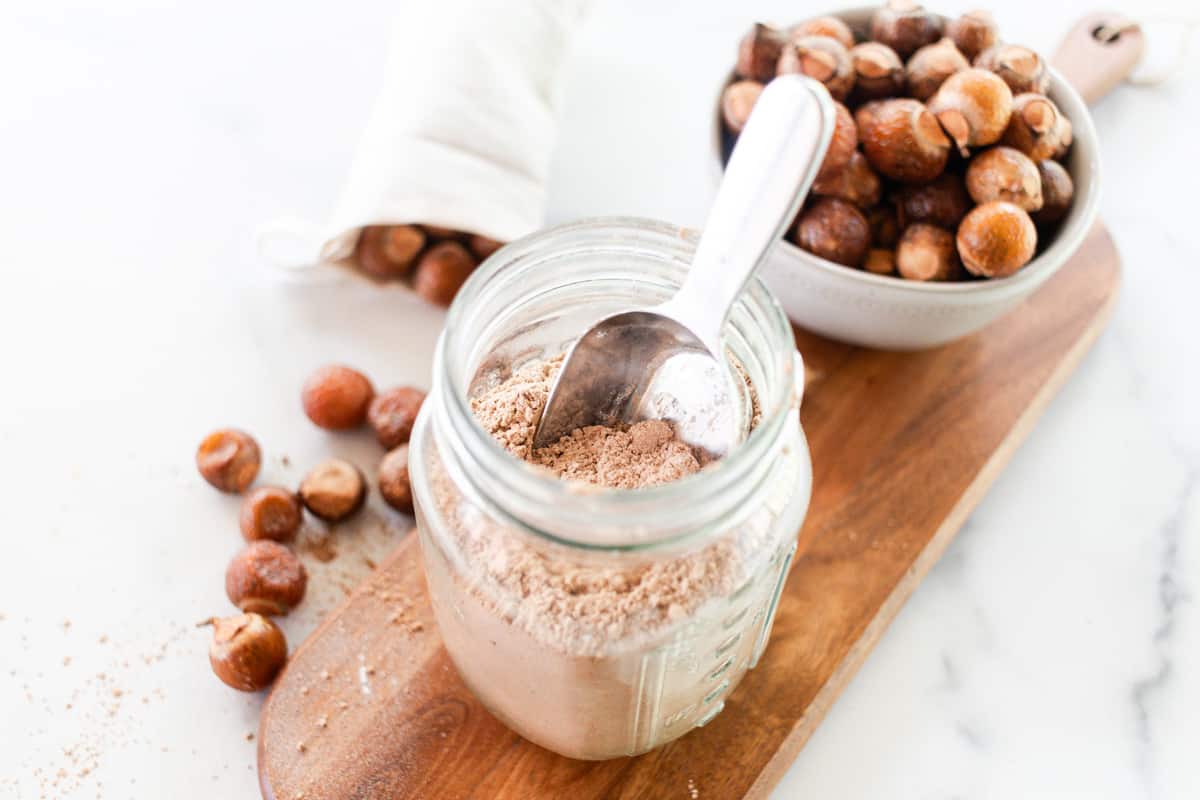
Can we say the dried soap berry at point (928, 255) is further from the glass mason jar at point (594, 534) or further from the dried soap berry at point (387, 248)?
the dried soap berry at point (387, 248)

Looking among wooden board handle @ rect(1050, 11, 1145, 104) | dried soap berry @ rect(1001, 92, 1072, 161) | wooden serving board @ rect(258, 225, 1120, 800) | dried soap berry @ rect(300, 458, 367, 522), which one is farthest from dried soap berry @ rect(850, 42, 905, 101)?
dried soap berry @ rect(300, 458, 367, 522)

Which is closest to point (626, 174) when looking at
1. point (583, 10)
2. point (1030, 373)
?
point (583, 10)

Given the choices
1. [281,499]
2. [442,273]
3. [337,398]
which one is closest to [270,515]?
[281,499]

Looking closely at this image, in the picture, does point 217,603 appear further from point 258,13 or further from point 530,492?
point 258,13

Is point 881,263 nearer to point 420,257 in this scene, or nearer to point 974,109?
point 974,109

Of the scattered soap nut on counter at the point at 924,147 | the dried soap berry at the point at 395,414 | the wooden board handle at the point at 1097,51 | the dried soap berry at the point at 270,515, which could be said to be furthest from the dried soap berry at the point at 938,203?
the dried soap berry at the point at 270,515

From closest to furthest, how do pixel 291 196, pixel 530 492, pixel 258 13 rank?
pixel 530 492, pixel 291 196, pixel 258 13
